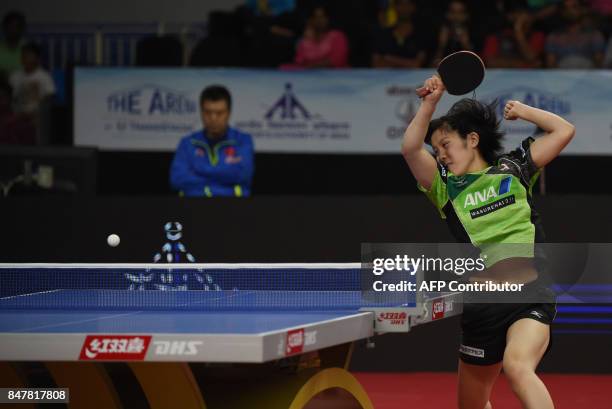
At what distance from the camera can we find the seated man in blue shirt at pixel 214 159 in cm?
931

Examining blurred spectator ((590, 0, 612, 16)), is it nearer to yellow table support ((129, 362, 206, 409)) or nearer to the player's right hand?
the player's right hand

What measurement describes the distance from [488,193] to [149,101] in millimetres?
6061

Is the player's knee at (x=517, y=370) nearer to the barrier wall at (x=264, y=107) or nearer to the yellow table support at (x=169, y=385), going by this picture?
the yellow table support at (x=169, y=385)

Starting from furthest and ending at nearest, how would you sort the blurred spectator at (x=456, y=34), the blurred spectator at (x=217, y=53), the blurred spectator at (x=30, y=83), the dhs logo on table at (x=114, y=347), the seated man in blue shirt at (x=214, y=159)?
the blurred spectator at (x=30, y=83) → the blurred spectator at (x=456, y=34) → the blurred spectator at (x=217, y=53) → the seated man in blue shirt at (x=214, y=159) → the dhs logo on table at (x=114, y=347)

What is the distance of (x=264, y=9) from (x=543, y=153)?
26.2 feet

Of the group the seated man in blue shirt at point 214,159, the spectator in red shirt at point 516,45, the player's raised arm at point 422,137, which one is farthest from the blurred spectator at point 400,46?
the player's raised arm at point 422,137

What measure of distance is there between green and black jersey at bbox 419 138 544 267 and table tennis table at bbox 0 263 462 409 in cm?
31

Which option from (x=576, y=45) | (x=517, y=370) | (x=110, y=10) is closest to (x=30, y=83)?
(x=110, y=10)

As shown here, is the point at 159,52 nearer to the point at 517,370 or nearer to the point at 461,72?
the point at 461,72

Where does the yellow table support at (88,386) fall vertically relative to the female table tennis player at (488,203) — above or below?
below

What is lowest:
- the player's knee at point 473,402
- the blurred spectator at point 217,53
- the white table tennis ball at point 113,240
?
the player's knee at point 473,402

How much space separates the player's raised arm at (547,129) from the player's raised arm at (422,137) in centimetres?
34

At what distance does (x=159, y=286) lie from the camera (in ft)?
24.2

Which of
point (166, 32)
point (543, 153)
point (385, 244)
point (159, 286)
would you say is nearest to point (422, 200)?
point (385, 244)
